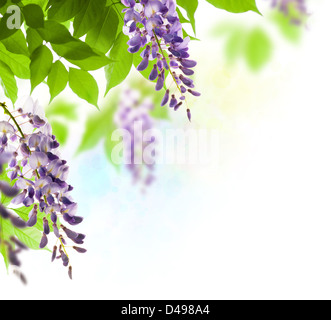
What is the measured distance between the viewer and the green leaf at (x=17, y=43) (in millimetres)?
564

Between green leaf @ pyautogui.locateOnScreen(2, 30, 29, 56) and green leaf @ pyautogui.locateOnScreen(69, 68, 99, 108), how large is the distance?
65 mm

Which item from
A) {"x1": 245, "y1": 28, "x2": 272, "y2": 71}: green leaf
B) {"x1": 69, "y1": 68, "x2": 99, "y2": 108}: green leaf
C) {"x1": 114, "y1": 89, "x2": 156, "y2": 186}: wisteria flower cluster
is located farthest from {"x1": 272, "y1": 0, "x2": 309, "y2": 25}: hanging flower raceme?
{"x1": 69, "y1": 68, "x2": 99, "y2": 108}: green leaf

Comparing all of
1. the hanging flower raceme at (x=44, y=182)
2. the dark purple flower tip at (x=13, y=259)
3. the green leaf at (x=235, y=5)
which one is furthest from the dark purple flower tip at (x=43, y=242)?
the green leaf at (x=235, y=5)

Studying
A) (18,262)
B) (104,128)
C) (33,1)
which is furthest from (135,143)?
(18,262)

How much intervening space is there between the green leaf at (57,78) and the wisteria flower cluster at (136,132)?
661mm

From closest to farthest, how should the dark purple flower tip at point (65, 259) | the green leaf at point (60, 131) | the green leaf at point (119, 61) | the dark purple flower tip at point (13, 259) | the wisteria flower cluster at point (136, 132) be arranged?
the dark purple flower tip at point (13, 259) < the dark purple flower tip at point (65, 259) < the green leaf at point (119, 61) < the green leaf at point (60, 131) < the wisteria flower cluster at point (136, 132)

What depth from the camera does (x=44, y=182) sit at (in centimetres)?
50

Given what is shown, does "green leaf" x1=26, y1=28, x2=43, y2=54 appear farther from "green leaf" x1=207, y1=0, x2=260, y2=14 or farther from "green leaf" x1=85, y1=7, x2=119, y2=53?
"green leaf" x1=207, y1=0, x2=260, y2=14

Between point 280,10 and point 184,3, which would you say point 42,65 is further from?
point 280,10

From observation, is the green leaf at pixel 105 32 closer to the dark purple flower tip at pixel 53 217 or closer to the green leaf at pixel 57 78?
the green leaf at pixel 57 78

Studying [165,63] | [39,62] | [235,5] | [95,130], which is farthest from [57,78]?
[95,130]

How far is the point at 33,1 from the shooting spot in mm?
613

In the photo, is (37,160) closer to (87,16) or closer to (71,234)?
(71,234)

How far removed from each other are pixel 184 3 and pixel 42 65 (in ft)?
0.61
